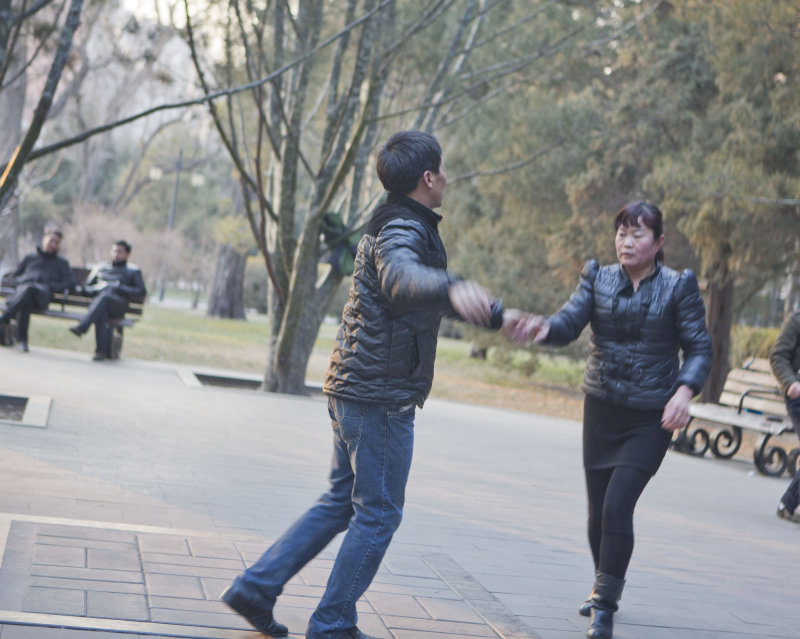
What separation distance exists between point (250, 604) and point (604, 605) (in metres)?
1.57

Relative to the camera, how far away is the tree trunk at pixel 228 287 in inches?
1448

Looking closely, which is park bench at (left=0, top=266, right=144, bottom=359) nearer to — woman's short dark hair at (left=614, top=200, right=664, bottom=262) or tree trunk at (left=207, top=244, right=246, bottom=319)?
Answer: woman's short dark hair at (left=614, top=200, right=664, bottom=262)

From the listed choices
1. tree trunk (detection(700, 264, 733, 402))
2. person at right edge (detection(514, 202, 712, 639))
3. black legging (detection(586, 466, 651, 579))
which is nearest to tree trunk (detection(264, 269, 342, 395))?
tree trunk (detection(700, 264, 733, 402))

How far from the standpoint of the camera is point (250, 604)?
380 centimetres

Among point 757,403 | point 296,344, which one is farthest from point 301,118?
point 757,403

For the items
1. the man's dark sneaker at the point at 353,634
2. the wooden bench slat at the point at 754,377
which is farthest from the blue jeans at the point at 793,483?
the man's dark sneaker at the point at 353,634

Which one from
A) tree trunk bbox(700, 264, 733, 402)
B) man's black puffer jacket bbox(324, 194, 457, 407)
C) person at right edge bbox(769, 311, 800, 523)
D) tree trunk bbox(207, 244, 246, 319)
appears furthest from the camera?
tree trunk bbox(207, 244, 246, 319)

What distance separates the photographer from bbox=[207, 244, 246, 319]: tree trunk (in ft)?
121

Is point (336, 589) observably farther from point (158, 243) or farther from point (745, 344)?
point (158, 243)

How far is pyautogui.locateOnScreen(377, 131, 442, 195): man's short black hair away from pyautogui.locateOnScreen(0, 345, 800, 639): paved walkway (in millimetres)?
1681

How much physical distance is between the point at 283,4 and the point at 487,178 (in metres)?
12.1

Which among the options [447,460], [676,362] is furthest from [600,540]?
[447,460]

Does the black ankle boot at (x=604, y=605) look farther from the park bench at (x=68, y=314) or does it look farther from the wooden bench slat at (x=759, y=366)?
the park bench at (x=68, y=314)

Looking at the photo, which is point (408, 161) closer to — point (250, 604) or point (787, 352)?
point (250, 604)
